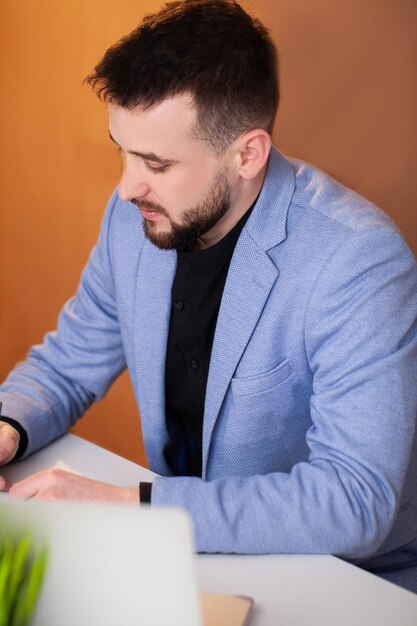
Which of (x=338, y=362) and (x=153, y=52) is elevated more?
(x=153, y=52)

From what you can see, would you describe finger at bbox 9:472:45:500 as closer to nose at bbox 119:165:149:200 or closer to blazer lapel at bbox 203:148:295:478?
blazer lapel at bbox 203:148:295:478

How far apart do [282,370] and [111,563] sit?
2.30 ft

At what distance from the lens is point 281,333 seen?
4.15 ft

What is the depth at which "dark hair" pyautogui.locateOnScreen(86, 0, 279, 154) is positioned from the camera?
121cm

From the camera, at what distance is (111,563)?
60cm

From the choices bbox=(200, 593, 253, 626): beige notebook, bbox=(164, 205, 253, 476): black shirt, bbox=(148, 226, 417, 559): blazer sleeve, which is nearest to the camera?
bbox=(200, 593, 253, 626): beige notebook

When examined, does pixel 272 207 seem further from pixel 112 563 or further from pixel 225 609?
pixel 112 563

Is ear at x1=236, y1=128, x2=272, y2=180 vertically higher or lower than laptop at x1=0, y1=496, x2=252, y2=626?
higher

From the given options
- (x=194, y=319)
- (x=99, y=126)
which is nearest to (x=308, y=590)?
(x=194, y=319)

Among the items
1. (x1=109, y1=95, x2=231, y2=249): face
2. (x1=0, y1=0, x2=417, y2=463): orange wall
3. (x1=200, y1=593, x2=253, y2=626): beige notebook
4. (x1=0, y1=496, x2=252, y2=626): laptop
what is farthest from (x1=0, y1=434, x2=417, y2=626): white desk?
(x1=0, y1=0, x2=417, y2=463): orange wall

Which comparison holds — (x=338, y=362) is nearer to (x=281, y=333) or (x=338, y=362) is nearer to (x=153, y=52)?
(x=281, y=333)

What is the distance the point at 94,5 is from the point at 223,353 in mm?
1383

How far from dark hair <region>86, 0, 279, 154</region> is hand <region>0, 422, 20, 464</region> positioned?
0.52 meters

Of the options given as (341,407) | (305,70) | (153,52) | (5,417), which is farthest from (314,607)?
(305,70)
